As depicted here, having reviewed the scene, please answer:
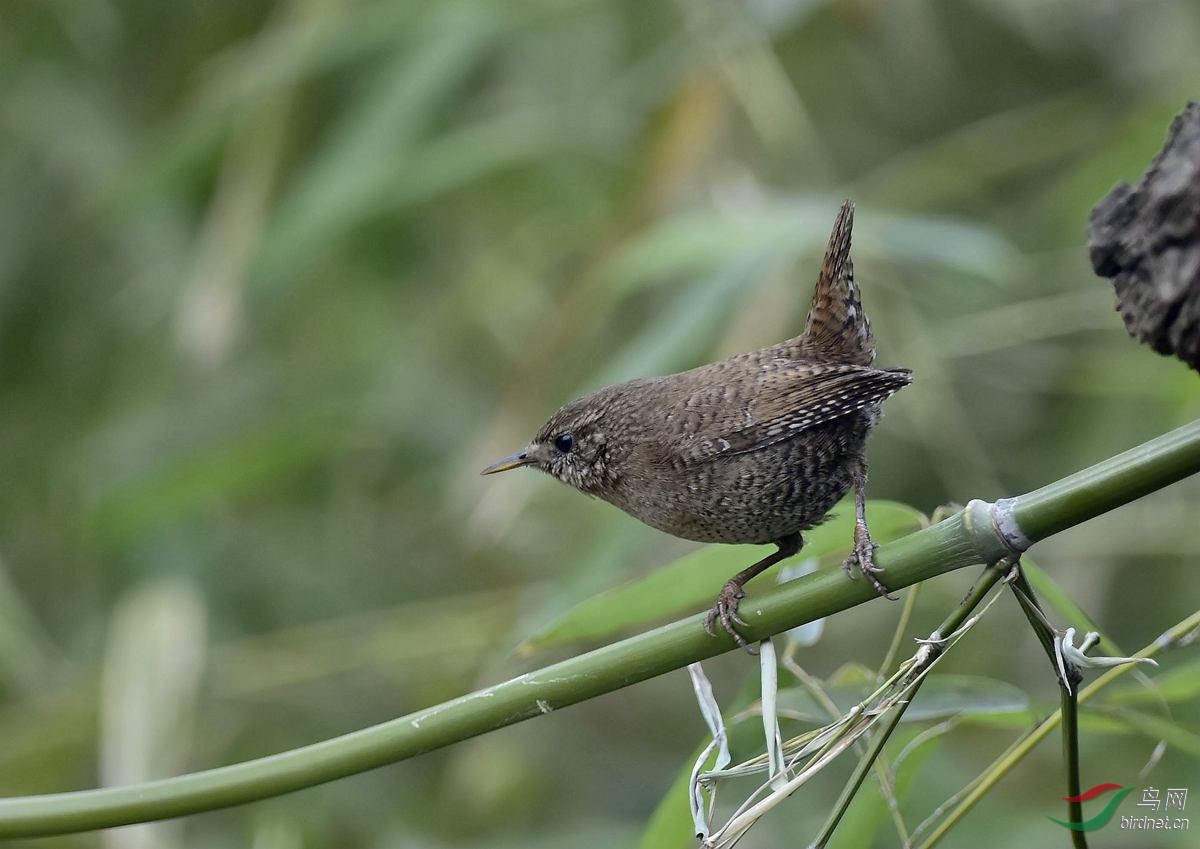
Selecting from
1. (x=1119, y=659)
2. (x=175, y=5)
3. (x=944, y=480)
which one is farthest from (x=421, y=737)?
(x=175, y=5)

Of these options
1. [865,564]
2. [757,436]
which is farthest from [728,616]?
[757,436]

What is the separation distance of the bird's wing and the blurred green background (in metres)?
0.71

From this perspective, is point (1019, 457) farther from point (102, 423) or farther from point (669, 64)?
point (102, 423)

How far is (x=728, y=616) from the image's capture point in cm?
162

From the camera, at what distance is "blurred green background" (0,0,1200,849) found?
335cm

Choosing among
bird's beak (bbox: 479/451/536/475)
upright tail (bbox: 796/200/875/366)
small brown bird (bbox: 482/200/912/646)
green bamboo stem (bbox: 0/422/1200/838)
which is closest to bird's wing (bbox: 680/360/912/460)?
small brown bird (bbox: 482/200/912/646)

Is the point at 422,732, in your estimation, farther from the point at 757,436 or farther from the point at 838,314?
the point at 838,314

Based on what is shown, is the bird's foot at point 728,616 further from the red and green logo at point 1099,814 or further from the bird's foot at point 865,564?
the red and green logo at point 1099,814

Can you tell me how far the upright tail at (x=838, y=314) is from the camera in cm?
232

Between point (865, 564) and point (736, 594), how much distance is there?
1.59ft

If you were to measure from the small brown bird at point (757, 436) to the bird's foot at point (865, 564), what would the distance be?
0.77 ft

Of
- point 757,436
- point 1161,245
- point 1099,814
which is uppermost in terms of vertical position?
point 757,436

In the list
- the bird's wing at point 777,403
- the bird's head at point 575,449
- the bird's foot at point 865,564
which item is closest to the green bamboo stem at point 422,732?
the bird's foot at point 865,564

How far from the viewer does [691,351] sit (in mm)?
3129
